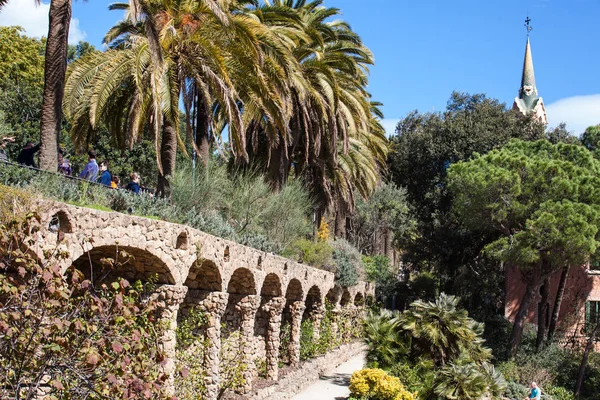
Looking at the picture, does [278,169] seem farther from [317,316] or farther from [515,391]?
[515,391]

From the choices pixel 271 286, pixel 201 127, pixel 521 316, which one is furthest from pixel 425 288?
pixel 201 127

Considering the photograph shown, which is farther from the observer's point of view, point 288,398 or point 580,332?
point 580,332

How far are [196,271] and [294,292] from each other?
288 inches

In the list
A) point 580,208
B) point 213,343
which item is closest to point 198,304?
point 213,343

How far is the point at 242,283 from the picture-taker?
16266 mm

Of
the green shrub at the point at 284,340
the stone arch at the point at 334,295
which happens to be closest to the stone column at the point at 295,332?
the green shrub at the point at 284,340

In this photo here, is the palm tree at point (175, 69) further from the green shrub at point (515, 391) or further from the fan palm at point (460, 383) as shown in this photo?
the green shrub at point (515, 391)

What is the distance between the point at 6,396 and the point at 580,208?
22.5 metres

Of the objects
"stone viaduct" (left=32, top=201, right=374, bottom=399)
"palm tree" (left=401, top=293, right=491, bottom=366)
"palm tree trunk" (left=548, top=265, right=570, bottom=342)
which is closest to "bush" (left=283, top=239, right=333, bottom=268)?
"stone viaduct" (left=32, top=201, right=374, bottom=399)

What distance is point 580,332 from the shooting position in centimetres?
3019

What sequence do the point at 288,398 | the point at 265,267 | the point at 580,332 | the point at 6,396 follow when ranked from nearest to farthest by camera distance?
1. the point at 6,396
2. the point at 265,267
3. the point at 288,398
4. the point at 580,332

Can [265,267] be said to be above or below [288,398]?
above

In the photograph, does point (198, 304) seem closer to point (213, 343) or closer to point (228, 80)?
point (213, 343)

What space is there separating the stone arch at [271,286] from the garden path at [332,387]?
293 cm
